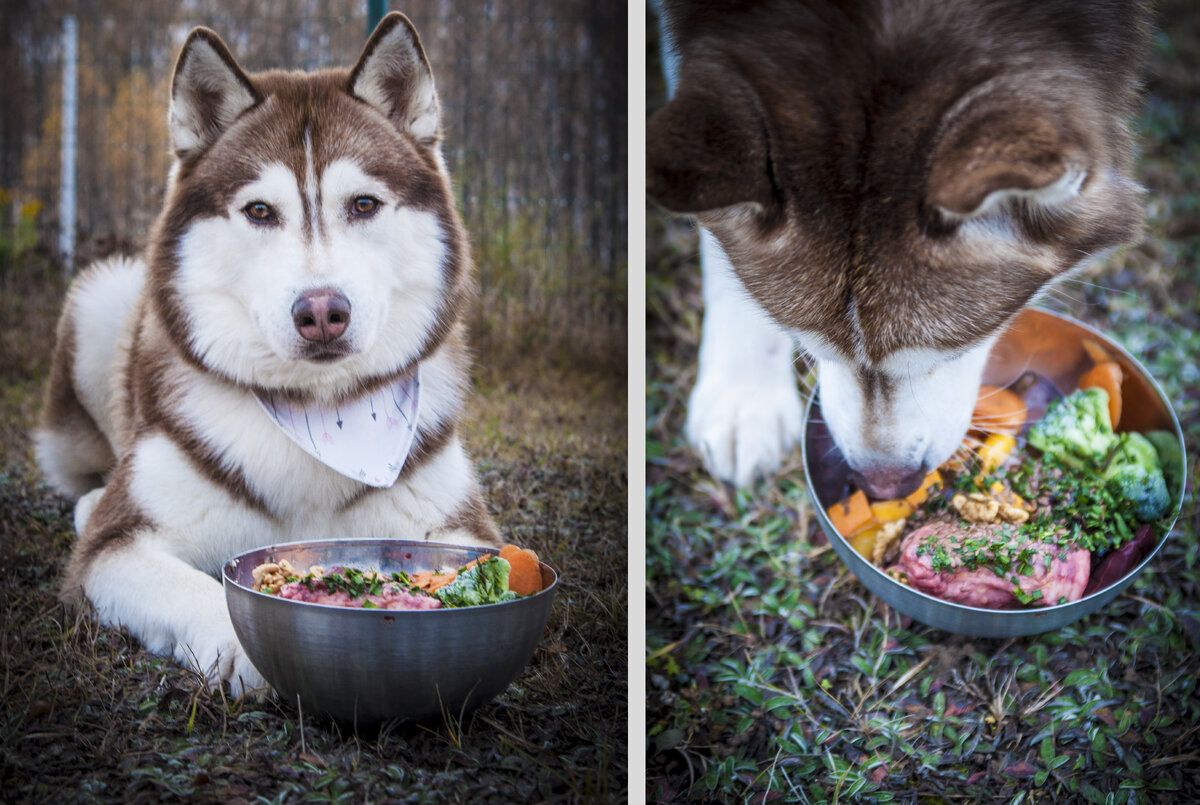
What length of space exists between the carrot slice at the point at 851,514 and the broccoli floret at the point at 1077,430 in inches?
17.5

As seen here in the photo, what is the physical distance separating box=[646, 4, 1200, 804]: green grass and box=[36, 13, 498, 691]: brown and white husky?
2.30 feet

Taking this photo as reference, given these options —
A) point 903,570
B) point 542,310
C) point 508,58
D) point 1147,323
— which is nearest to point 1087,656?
point 903,570

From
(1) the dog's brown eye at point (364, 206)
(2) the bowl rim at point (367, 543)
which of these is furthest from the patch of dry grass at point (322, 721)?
(1) the dog's brown eye at point (364, 206)

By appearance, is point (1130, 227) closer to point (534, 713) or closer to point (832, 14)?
point (832, 14)

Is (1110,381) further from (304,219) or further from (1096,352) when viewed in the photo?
(304,219)

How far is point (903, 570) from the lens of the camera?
217cm

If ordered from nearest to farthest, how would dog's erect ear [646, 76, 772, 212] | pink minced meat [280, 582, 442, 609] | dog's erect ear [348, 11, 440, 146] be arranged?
1. dog's erect ear [646, 76, 772, 212]
2. pink minced meat [280, 582, 442, 609]
3. dog's erect ear [348, 11, 440, 146]

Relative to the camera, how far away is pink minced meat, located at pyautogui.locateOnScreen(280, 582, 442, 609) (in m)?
1.79

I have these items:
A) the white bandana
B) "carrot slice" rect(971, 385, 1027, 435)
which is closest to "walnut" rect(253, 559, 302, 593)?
the white bandana

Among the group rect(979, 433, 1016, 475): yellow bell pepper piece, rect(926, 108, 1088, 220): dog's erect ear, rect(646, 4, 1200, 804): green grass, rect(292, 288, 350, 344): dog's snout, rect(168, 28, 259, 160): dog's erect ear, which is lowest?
rect(646, 4, 1200, 804): green grass

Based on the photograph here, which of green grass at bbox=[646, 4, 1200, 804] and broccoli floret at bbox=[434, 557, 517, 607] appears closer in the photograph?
broccoli floret at bbox=[434, 557, 517, 607]

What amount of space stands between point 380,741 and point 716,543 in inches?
42.9

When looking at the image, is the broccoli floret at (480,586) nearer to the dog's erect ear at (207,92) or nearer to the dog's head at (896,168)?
the dog's head at (896,168)

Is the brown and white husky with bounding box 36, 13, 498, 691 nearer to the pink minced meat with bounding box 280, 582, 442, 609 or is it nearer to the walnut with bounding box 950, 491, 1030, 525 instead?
the pink minced meat with bounding box 280, 582, 442, 609
